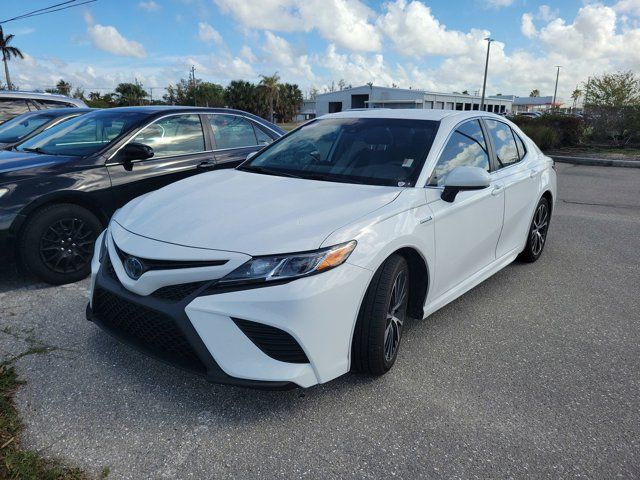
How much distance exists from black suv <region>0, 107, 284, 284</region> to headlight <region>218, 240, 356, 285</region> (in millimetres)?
2478

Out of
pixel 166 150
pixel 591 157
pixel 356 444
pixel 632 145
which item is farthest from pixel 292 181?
pixel 632 145

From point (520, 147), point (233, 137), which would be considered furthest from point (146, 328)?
point (520, 147)

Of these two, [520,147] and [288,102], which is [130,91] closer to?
[288,102]

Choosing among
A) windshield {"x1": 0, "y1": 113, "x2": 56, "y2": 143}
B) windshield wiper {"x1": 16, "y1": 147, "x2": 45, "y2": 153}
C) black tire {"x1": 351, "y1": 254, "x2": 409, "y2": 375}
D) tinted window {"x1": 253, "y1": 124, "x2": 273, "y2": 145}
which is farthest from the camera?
windshield {"x1": 0, "y1": 113, "x2": 56, "y2": 143}

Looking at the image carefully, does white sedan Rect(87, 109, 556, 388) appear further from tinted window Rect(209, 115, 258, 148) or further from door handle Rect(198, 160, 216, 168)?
tinted window Rect(209, 115, 258, 148)

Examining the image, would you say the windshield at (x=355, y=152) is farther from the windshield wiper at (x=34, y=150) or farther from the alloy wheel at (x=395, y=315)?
the windshield wiper at (x=34, y=150)

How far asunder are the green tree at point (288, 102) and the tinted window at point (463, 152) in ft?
240

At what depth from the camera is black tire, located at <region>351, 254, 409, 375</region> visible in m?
2.60

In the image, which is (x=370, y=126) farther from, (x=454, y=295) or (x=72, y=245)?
(x=72, y=245)

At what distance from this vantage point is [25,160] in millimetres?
4273

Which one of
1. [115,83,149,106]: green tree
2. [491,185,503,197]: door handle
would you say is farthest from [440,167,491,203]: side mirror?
[115,83,149,106]: green tree

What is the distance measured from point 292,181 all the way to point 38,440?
1.99 m

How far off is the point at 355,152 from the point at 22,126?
19.1 feet

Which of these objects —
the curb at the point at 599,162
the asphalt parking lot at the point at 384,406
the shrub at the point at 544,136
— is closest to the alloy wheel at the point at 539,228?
the asphalt parking lot at the point at 384,406
